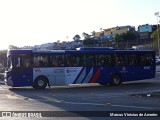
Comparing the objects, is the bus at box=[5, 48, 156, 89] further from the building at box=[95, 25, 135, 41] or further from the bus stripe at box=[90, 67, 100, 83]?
the building at box=[95, 25, 135, 41]

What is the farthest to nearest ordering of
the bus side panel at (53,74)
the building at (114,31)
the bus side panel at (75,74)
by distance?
the building at (114,31)
the bus side panel at (75,74)
the bus side panel at (53,74)

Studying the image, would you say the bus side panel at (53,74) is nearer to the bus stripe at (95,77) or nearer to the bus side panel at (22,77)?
the bus side panel at (22,77)

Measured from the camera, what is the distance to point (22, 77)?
84.4 feet

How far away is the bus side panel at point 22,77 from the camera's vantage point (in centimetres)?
2559

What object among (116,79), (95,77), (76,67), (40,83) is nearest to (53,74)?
(40,83)

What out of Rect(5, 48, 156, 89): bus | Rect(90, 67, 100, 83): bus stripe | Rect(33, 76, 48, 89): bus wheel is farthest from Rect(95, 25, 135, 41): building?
Rect(33, 76, 48, 89): bus wheel

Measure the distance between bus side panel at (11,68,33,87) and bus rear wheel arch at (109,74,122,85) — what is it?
633cm

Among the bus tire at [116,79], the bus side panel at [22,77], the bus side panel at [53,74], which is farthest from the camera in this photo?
the bus tire at [116,79]

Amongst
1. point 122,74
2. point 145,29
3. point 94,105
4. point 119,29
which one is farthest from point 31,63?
point 119,29

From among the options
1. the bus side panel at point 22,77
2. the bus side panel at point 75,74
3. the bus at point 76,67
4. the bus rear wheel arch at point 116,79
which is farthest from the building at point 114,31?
the bus side panel at point 22,77

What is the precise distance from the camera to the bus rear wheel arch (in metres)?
29.1

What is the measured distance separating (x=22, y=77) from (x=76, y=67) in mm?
3955

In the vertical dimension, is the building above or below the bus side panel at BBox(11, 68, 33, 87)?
above

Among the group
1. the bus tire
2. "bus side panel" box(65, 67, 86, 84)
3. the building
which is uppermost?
the building
